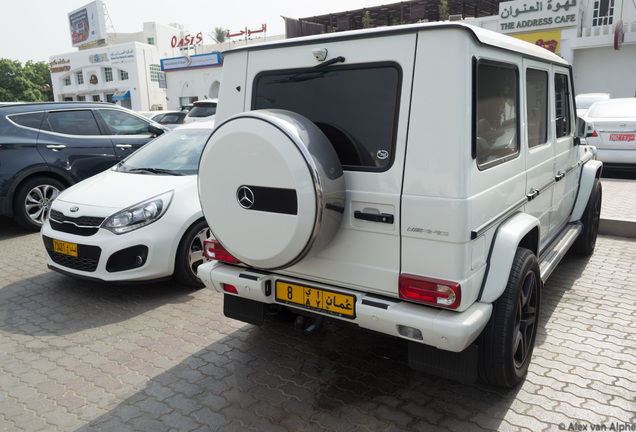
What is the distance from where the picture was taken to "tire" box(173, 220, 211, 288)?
456 centimetres

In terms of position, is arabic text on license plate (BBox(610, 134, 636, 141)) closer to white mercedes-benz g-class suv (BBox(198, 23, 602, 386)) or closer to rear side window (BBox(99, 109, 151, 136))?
white mercedes-benz g-class suv (BBox(198, 23, 602, 386))

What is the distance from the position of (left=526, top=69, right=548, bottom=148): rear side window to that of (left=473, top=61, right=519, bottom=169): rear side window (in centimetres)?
30

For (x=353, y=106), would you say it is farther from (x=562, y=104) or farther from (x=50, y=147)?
(x=50, y=147)

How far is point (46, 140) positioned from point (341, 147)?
6122mm

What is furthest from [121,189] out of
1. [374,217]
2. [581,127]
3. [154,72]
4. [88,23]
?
[88,23]

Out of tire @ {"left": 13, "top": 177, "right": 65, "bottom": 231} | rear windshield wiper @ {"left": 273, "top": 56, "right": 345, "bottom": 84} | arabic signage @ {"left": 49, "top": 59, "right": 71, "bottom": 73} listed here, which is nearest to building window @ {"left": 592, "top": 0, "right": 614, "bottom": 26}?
tire @ {"left": 13, "top": 177, "right": 65, "bottom": 231}

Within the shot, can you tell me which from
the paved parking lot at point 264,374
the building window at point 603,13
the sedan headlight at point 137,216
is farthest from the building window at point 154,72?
the sedan headlight at point 137,216

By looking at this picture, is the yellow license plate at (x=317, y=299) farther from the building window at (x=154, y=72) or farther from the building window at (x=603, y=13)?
the building window at (x=154, y=72)

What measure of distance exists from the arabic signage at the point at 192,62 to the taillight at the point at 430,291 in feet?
131

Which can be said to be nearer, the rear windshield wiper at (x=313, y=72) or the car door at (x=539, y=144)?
the rear windshield wiper at (x=313, y=72)

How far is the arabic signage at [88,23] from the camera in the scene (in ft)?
190

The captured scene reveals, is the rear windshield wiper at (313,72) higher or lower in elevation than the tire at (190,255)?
higher

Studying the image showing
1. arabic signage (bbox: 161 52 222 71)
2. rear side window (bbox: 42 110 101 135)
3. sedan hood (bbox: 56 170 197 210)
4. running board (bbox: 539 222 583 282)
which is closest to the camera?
running board (bbox: 539 222 583 282)

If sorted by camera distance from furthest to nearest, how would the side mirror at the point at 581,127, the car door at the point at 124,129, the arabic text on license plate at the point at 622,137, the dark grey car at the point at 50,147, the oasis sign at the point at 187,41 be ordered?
the oasis sign at the point at 187,41
the arabic text on license plate at the point at 622,137
the car door at the point at 124,129
the dark grey car at the point at 50,147
the side mirror at the point at 581,127
